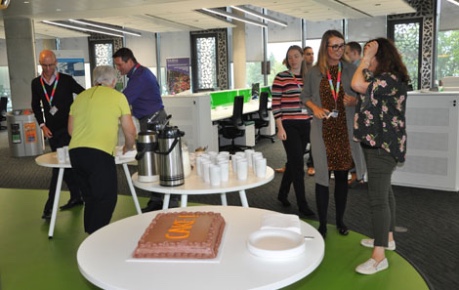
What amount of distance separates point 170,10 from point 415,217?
7069 millimetres

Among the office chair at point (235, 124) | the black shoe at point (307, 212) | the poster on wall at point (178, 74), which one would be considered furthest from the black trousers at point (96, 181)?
the poster on wall at point (178, 74)

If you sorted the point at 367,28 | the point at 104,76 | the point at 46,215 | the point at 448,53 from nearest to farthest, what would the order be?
the point at 104,76 < the point at 46,215 < the point at 448,53 < the point at 367,28

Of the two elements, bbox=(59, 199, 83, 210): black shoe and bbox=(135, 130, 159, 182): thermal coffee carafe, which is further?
bbox=(59, 199, 83, 210): black shoe

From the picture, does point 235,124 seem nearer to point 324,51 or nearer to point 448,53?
point 324,51

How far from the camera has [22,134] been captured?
8391mm

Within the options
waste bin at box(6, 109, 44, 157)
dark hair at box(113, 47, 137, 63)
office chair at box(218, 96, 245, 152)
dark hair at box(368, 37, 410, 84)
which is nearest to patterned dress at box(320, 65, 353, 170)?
dark hair at box(368, 37, 410, 84)

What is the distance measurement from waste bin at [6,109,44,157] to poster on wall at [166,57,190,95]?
4353mm

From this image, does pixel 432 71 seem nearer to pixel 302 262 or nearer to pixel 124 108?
pixel 124 108

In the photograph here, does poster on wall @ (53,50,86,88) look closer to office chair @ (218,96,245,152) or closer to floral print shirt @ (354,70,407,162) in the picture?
office chair @ (218,96,245,152)

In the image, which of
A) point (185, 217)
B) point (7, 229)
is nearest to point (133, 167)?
point (7, 229)

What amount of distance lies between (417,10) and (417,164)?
26.4 feet

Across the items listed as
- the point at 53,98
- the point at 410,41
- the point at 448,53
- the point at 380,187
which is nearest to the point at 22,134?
the point at 53,98

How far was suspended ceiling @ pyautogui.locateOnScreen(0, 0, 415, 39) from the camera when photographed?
26.7ft

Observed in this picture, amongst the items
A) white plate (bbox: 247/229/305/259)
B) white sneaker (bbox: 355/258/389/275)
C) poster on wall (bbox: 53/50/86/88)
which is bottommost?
white sneaker (bbox: 355/258/389/275)
